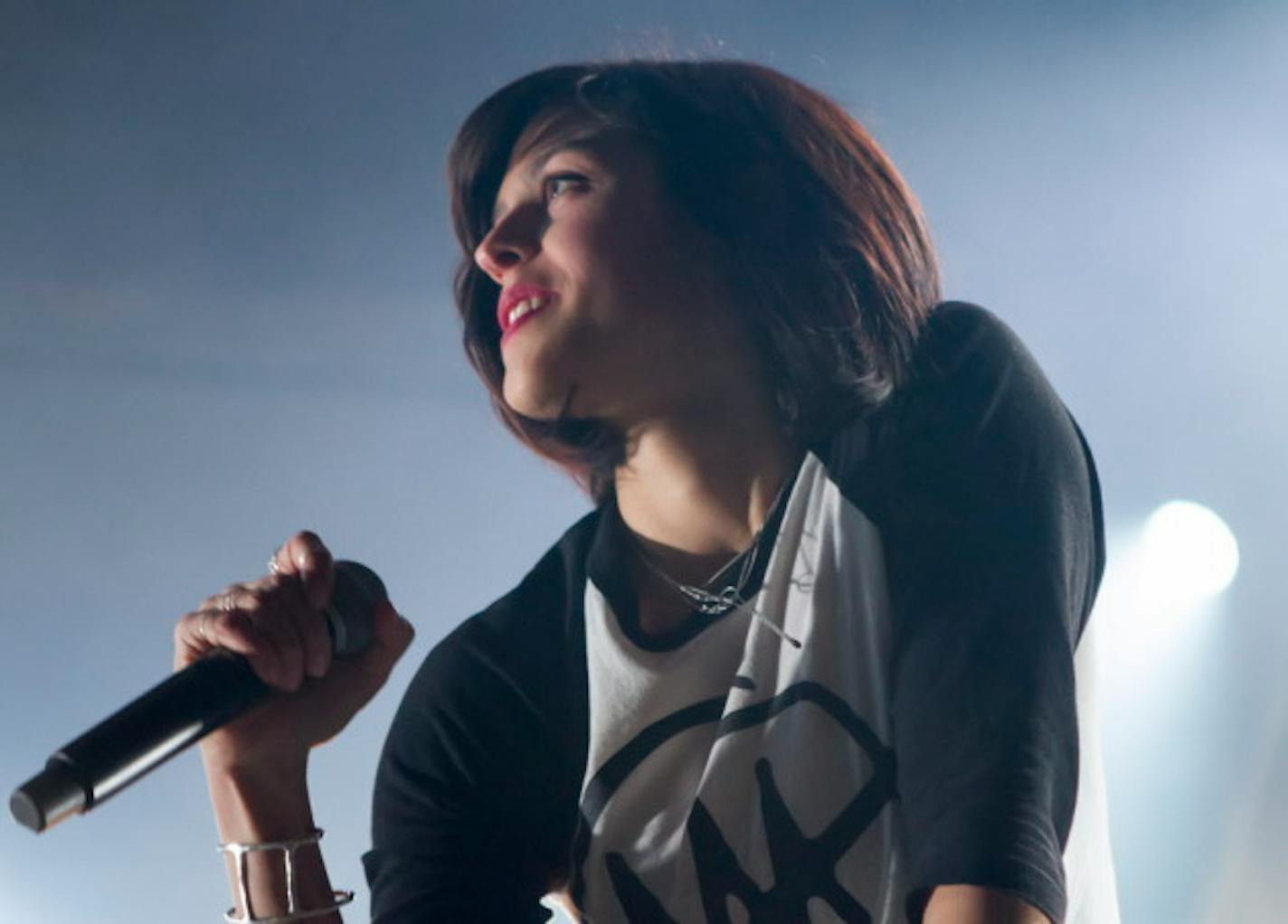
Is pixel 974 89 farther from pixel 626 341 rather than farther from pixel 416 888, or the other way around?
pixel 416 888

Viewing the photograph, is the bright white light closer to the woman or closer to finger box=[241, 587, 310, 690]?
the woman

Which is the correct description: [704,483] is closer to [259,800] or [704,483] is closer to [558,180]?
[558,180]

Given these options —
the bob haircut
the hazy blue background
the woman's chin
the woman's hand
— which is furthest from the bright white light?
the woman's hand

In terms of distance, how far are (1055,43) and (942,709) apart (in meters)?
0.60

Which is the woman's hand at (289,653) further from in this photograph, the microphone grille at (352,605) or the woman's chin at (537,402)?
the woman's chin at (537,402)

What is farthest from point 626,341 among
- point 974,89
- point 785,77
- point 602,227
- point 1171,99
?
point 1171,99

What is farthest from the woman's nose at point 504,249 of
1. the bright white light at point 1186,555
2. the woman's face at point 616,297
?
the bright white light at point 1186,555

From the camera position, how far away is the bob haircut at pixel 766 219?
1021 mm

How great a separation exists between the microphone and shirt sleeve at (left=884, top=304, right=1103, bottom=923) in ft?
1.19

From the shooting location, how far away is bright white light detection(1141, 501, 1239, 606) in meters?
1.10

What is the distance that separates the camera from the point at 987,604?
90cm

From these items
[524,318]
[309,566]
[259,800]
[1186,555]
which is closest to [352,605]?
[309,566]

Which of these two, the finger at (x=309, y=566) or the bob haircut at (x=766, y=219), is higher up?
the bob haircut at (x=766, y=219)

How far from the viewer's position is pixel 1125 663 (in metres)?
1.11
